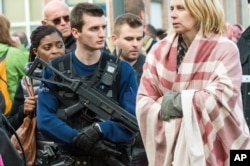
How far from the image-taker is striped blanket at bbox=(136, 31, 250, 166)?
20.6 ft

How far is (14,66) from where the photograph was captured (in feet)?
31.4

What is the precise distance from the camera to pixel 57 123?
23.4 ft

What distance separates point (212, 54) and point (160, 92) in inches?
16.8

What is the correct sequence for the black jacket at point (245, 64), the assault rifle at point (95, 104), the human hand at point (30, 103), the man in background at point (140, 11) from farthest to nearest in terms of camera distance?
the man in background at point (140, 11) → the black jacket at point (245, 64) → the human hand at point (30, 103) → the assault rifle at point (95, 104)

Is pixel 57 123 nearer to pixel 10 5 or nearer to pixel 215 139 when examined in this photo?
pixel 215 139

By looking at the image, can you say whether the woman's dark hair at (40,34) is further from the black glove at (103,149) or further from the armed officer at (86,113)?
the black glove at (103,149)

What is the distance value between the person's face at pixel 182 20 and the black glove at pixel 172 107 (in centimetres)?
45

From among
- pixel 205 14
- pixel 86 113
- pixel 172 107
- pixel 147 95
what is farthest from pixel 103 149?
pixel 205 14

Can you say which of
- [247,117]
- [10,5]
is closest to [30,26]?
[10,5]

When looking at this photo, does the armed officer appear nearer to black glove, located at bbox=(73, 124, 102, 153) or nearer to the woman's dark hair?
black glove, located at bbox=(73, 124, 102, 153)

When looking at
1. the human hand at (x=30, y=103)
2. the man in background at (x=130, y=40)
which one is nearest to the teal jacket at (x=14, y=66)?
the man in background at (x=130, y=40)

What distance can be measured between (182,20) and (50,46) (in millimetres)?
2081

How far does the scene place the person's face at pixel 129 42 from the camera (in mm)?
8805

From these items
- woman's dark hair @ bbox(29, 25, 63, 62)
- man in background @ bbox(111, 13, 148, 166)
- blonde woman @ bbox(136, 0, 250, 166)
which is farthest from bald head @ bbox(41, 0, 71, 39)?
blonde woman @ bbox(136, 0, 250, 166)
